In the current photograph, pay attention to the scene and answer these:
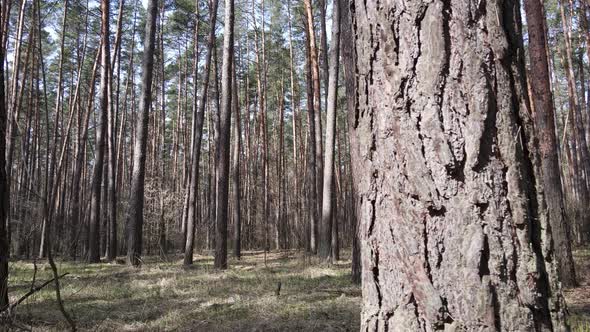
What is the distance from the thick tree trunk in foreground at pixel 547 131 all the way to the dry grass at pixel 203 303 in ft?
11.2

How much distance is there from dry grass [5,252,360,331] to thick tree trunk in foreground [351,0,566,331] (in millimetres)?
3265

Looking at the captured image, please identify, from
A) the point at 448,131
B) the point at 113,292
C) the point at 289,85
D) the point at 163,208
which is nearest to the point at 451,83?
the point at 448,131

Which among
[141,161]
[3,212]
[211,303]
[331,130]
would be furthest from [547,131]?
[141,161]

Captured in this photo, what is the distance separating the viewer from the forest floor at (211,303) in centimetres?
456

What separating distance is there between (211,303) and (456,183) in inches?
211

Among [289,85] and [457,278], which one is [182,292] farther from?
[289,85]

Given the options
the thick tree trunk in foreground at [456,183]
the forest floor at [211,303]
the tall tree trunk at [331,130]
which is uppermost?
the tall tree trunk at [331,130]

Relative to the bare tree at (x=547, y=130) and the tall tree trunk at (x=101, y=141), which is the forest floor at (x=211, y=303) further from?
the tall tree trunk at (x=101, y=141)

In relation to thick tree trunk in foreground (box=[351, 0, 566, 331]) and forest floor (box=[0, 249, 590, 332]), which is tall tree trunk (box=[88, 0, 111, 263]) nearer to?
forest floor (box=[0, 249, 590, 332])

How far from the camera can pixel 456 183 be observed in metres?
1.00

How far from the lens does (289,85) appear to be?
25.4 m

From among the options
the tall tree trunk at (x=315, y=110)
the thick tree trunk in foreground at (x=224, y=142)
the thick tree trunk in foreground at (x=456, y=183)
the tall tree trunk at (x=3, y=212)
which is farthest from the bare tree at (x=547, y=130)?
the tall tree trunk at (x=315, y=110)

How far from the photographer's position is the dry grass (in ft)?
15.1

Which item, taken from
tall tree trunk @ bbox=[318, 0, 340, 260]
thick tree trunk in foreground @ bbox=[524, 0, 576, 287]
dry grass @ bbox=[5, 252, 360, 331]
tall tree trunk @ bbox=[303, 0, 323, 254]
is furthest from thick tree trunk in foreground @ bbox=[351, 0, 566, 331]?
tall tree trunk @ bbox=[303, 0, 323, 254]
